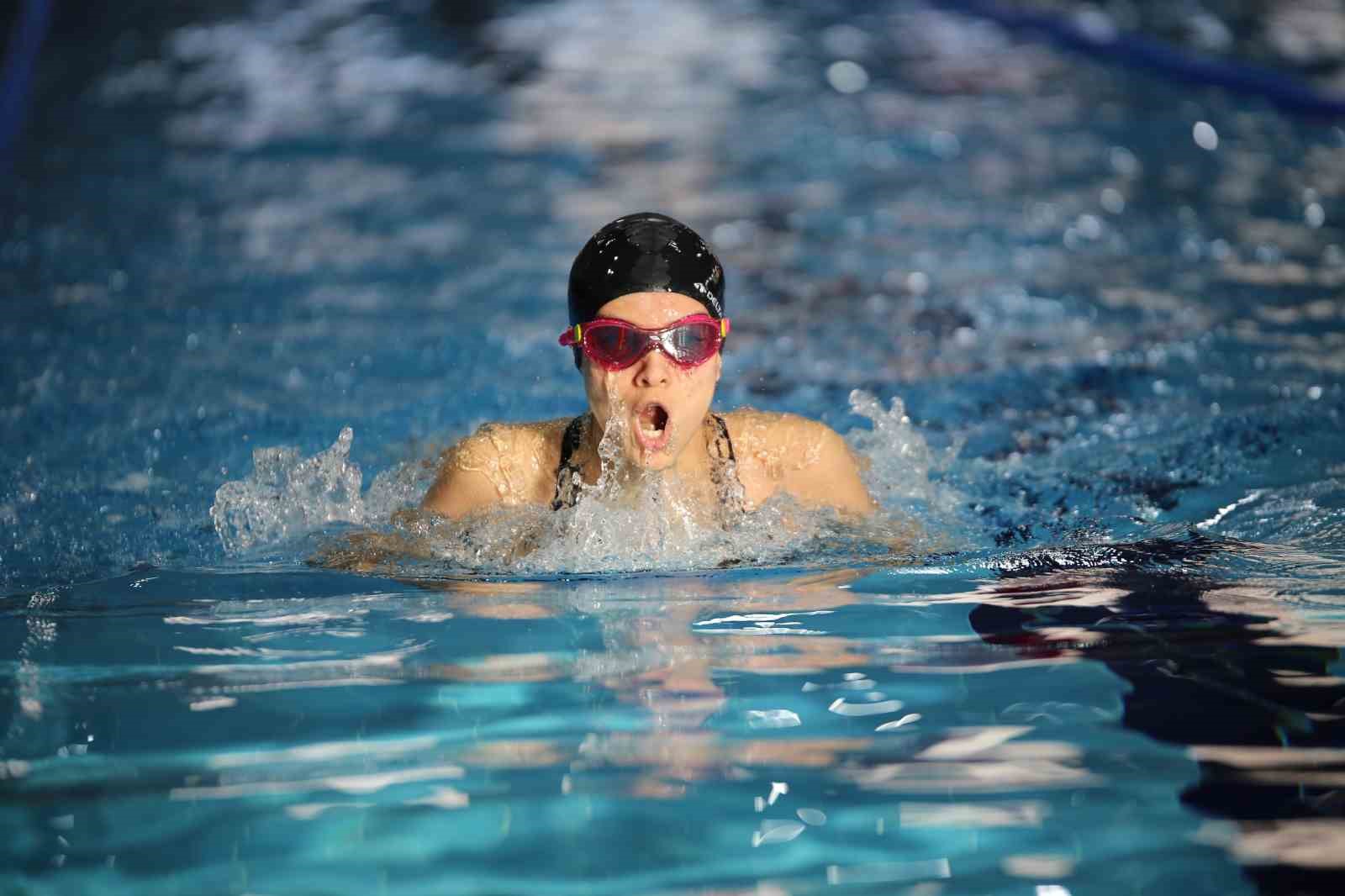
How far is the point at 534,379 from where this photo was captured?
559 cm

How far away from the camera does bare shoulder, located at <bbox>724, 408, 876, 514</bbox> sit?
3461 mm

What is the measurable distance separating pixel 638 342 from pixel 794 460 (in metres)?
0.72

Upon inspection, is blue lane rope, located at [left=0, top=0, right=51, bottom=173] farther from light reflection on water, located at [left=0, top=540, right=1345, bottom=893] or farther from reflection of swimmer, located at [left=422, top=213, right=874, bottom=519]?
light reflection on water, located at [left=0, top=540, right=1345, bottom=893]

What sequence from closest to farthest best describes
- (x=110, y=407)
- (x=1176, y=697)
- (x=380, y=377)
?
(x=1176, y=697) → (x=110, y=407) → (x=380, y=377)

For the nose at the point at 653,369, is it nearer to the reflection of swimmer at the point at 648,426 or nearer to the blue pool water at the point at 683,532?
the reflection of swimmer at the point at 648,426

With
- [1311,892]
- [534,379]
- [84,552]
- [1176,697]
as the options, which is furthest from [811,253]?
[1311,892]

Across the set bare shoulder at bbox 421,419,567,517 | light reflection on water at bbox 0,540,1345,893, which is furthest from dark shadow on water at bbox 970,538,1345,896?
bare shoulder at bbox 421,419,567,517

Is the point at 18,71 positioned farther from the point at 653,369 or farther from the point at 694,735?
the point at 694,735

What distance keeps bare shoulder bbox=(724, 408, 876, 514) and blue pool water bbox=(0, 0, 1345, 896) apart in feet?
0.56

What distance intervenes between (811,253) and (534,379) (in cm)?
264

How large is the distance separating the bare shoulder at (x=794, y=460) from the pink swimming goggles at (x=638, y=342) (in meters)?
0.55

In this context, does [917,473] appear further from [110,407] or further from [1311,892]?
[110,407]

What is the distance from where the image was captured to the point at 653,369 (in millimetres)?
2908

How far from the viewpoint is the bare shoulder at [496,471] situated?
324 centimetres
